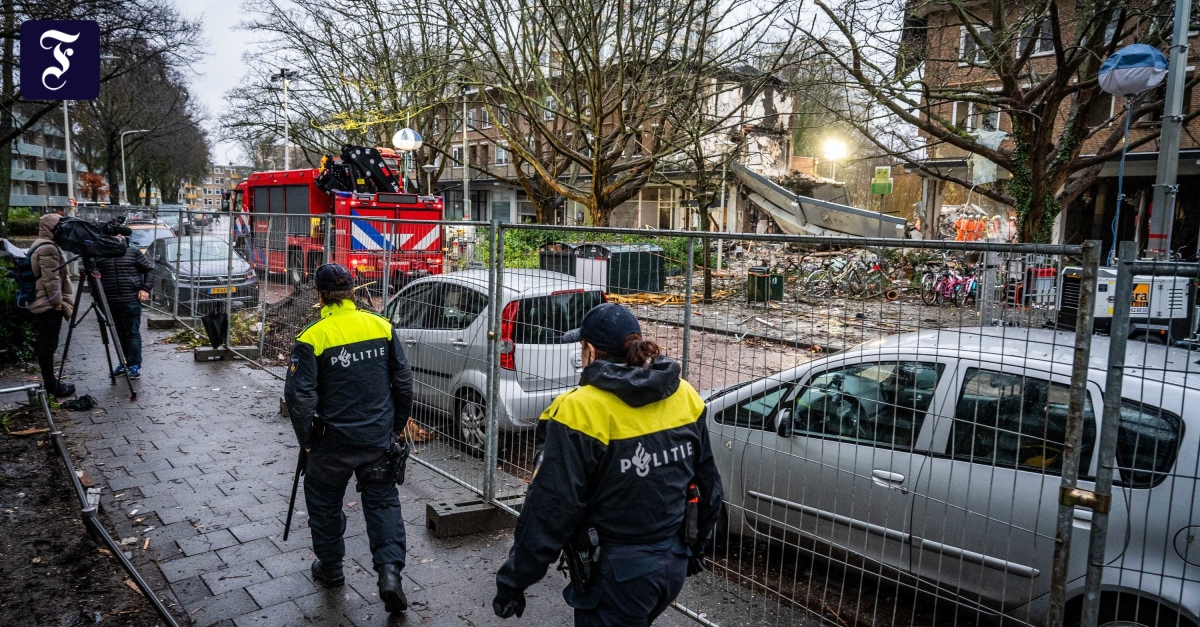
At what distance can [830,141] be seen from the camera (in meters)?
28.2

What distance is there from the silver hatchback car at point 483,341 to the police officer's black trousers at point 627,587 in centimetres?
179

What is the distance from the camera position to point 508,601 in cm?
254

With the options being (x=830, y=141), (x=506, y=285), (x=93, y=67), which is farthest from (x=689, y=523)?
(x=830, y=141)

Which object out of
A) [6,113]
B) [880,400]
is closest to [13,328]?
[880,400]

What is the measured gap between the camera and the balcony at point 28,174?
72375 millimetres

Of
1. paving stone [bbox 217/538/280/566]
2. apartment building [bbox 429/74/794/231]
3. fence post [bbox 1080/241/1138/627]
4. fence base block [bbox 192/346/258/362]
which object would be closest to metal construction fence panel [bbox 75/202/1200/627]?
fence post [bbox 1080/241/1138/627]

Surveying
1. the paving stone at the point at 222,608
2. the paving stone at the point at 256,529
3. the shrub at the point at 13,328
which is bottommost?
the paving stone at the point at 222,608

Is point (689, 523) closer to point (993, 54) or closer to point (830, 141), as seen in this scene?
point (993, 54)

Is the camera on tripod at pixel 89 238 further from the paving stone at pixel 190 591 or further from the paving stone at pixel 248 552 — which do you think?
the paving stone at pixel 190 591

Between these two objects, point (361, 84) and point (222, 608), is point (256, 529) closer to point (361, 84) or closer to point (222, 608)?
point (222, 608)

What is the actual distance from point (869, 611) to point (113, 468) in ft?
18.2

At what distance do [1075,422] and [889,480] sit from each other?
38.7 inches

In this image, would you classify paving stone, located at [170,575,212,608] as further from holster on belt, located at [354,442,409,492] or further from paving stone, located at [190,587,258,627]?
holster on belt, located at [354,442,409,492]

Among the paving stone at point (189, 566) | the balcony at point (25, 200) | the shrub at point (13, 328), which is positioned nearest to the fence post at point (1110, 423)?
the paving stone at point (189, 566)
